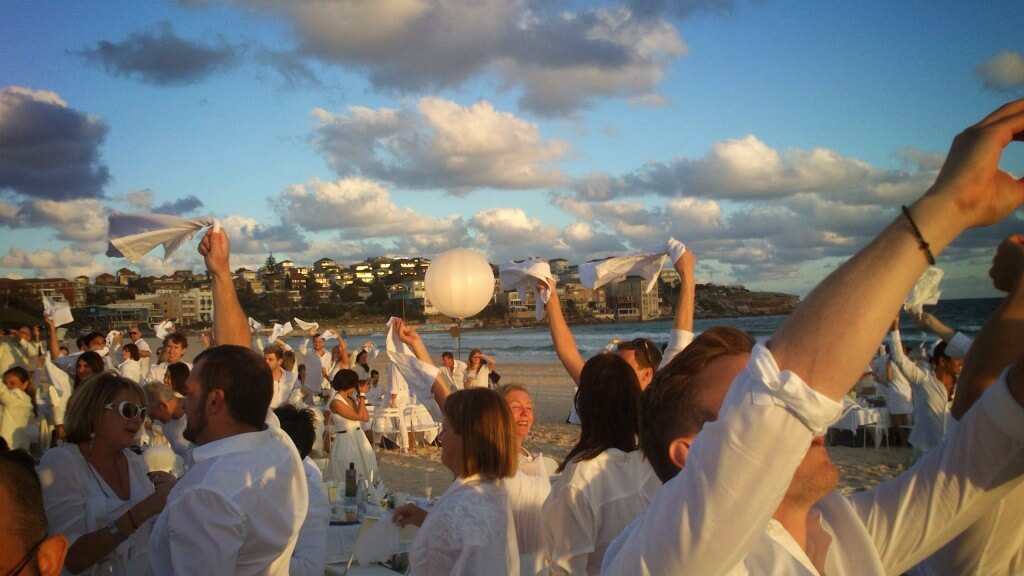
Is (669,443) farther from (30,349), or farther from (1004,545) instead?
(30,349)

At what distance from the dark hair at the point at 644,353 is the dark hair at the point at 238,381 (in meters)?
2.81

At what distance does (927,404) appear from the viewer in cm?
1051

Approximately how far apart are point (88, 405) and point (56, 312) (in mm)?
12034

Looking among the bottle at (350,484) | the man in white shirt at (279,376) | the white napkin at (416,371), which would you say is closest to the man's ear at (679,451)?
the white napkin at (416,371)

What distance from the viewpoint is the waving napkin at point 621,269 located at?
4944 mm

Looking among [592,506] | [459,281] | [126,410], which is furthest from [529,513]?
[459,281]

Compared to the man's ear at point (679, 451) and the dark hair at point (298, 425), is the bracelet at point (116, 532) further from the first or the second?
the man's ear at point (679, 451)

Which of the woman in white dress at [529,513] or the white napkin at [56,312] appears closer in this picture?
the woman in white dress at [529,513]

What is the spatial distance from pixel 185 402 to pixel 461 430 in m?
1.27

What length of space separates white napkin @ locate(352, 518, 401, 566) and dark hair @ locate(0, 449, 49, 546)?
9.74ft

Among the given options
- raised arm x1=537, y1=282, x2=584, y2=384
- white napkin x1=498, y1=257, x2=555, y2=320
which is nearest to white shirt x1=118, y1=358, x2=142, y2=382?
white napkin x1=498, y1=257, x2=555, y2=320

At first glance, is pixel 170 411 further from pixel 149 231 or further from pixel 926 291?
pixel 926 291

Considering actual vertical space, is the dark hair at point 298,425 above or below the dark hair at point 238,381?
below

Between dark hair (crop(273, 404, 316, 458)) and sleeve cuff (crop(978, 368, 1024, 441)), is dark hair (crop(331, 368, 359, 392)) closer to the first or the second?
dark hair (crop(273, 404, 316, 458))
